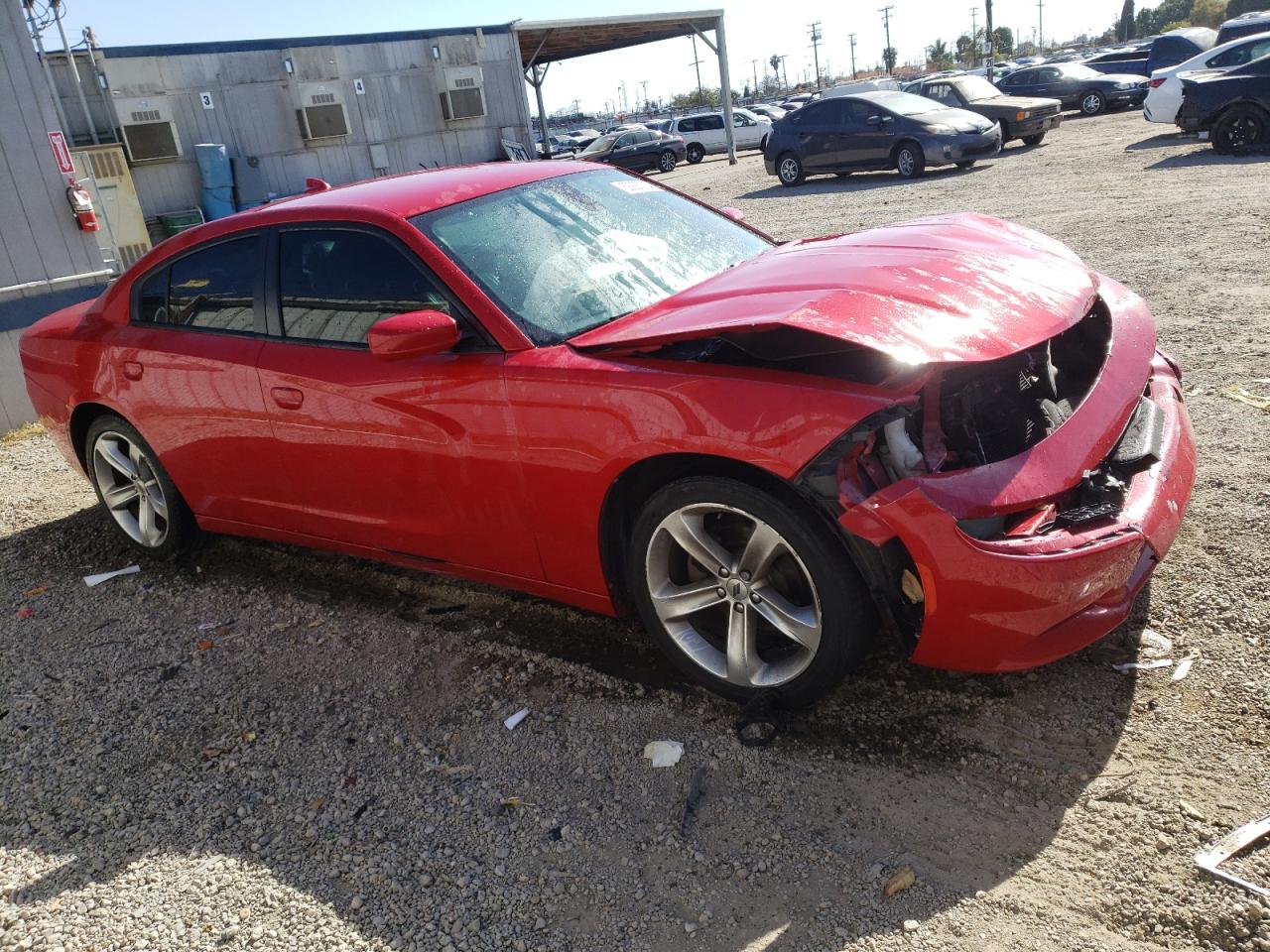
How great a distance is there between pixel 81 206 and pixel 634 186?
6.25 metres

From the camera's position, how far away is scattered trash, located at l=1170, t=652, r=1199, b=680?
2981mm

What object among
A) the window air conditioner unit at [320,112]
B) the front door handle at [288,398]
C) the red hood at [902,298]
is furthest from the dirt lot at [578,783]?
the window air conditioner unit at [320,112]

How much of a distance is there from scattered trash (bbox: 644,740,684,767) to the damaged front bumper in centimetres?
76

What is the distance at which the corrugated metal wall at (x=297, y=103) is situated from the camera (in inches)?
757

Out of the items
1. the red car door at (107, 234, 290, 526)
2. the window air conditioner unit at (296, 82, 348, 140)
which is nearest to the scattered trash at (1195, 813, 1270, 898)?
the red car door at (107, 234, 290, 526)

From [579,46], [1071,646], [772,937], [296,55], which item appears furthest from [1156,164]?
[579,46]

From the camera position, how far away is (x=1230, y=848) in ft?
7.61

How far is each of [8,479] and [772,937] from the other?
21.3ft

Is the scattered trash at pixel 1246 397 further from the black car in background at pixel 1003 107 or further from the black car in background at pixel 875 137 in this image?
the black car in background at pixel 1003 107

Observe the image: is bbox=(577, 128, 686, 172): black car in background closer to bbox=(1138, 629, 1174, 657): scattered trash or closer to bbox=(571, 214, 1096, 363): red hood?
bbox=(571, 214, 1096, 363): red hood

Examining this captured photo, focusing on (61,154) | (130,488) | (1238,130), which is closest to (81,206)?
(61,154)

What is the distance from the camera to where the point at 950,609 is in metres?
2.63

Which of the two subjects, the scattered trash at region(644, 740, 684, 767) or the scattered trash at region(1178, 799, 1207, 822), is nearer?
the scattered trash at region(1178, 799, 1207, 822)

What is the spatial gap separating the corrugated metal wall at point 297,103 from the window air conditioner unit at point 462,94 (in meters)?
0.21
